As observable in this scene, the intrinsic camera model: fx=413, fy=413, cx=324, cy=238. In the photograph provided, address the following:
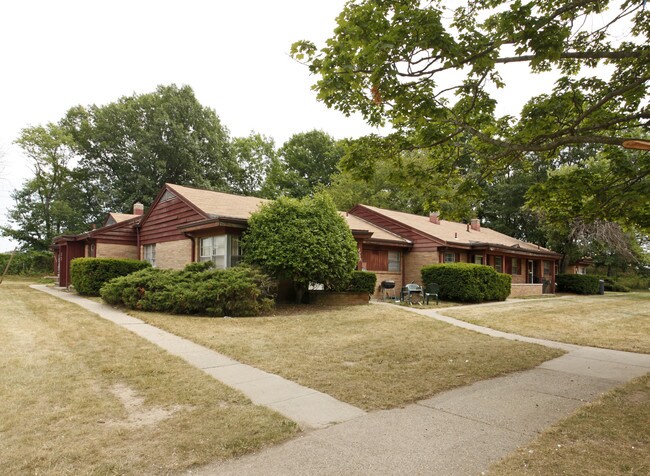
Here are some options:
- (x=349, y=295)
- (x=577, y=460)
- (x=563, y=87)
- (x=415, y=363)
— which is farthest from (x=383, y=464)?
(x=349, y=295)

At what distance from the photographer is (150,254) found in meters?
22.1

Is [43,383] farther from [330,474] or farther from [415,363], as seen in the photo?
[415,363]

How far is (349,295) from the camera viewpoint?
1692 centimetres

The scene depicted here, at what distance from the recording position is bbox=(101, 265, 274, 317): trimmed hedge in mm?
12555

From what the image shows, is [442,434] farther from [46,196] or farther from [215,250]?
[46,196]

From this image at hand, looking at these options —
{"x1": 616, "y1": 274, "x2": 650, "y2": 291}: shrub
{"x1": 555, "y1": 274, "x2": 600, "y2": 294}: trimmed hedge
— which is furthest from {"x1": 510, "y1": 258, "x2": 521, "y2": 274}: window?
{"x1": 616, "y1": 274, "x2": 650, "y2": 291}: shrub

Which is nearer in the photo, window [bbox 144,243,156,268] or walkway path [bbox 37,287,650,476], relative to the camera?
walkway path [bbox 37,287,650,476]

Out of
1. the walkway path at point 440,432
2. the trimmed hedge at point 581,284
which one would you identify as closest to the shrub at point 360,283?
the walkway path at point 440,432

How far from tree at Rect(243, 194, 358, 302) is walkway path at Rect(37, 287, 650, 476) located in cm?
779

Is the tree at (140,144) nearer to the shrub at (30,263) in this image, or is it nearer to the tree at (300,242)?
the shrub at (30,263)

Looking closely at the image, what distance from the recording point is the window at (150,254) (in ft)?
70.9

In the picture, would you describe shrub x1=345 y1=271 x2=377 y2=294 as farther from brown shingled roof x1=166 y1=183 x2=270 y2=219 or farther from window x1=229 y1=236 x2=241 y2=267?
brown shingled roof x1=166 y1=183 x2=270 y2=219

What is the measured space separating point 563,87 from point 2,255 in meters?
41.0

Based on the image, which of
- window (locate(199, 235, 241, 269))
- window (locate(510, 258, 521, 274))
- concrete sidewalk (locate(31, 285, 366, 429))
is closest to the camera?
concrete sidewalk (locate(31, 285, 366, 429))
